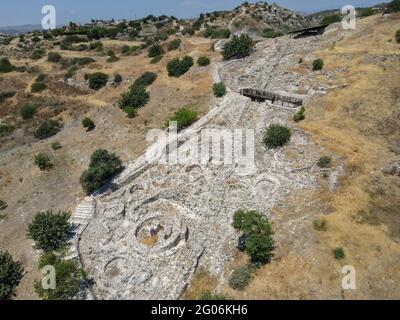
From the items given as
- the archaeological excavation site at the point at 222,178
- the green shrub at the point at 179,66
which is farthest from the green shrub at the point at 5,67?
the green shrub at the point at 179,66

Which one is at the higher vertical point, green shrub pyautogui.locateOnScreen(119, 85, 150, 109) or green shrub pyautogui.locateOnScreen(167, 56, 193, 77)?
green shrub pyautogui.locateOnScreen(167, 56, 193, 77)

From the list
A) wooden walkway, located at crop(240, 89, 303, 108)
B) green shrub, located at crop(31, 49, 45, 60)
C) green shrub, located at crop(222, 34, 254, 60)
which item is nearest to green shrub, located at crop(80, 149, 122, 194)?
wooden walkway, located at crop(240, 89, 303, 108)

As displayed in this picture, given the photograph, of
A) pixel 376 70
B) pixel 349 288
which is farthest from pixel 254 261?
pixel 376 70

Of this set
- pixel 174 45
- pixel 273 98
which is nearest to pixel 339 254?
pixel 273 98

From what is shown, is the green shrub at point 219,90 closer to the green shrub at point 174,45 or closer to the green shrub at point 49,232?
the green shrub at point 49,232

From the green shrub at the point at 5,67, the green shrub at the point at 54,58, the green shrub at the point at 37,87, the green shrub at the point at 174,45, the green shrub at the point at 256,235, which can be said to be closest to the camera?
the green shrub at the point at 256,235

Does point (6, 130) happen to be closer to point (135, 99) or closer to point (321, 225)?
point (135, 99)

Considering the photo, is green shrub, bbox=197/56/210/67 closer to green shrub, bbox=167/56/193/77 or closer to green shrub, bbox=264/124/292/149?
green shrub, bbox=167/56/193/77

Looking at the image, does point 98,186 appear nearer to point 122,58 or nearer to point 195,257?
point 195,257
